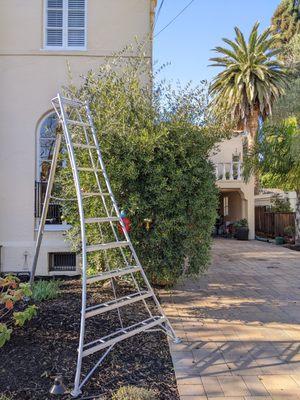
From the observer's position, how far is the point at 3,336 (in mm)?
3951

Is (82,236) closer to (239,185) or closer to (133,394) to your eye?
(133,394)

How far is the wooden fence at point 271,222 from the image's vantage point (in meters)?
20.8

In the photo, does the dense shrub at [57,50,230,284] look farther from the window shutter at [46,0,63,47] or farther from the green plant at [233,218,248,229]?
the green plant at [233,218,248,229]

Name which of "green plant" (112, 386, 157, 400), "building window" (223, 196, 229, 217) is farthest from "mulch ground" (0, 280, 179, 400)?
"building window" (223, 196, 229, 217)

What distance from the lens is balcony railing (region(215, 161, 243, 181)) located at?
75.6 ft

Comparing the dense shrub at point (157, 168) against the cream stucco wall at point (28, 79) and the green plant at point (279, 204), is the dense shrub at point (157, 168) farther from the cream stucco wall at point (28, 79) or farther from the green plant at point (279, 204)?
the green plant at point (279, 204)

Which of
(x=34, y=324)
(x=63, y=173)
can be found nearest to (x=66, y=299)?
(x=34, y=324)

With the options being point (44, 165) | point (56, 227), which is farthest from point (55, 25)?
point (56, 227)

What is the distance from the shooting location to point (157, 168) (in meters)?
6.54

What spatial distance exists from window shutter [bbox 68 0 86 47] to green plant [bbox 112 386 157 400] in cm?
771

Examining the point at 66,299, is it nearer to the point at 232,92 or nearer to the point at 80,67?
the point at 80,67

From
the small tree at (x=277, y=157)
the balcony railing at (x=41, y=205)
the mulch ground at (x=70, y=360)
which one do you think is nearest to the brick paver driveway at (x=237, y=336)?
the mulch ground at (x=70, y=360)

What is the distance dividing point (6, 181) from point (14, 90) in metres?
1.95

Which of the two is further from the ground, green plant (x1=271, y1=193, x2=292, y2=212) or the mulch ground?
green plant (x1=271, y1=193, x2=292, y2=212)
